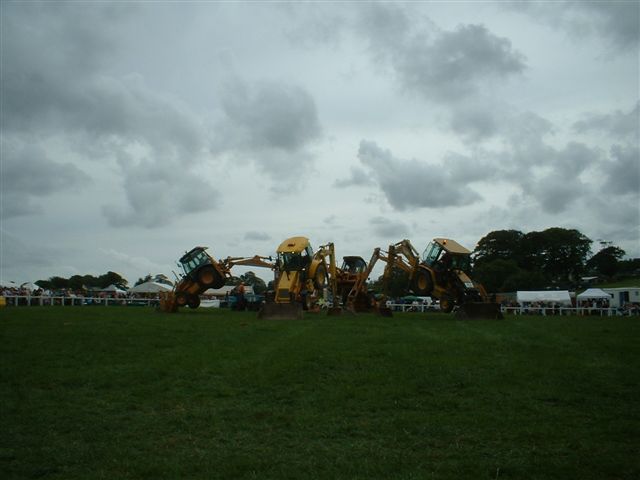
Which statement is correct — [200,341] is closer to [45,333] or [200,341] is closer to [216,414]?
[45,333]

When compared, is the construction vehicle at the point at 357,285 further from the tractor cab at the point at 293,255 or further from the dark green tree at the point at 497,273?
the dark green tree at the point at 497,273

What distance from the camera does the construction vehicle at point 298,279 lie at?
3444cm

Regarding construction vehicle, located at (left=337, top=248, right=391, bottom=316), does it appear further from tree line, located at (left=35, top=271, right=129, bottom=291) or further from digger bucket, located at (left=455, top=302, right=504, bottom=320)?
tree line, located at (left=35, top=271, right=129, bottom=291)

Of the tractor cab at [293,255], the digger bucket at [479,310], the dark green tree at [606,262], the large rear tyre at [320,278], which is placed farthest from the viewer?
the dark green tree at [606,262]

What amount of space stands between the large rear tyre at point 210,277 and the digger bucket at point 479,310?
17.1 meters

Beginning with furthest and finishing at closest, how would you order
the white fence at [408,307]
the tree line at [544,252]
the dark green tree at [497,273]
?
the tree line at [544,252]
the dark green tree at [497,273]
the white fence at [408,307]

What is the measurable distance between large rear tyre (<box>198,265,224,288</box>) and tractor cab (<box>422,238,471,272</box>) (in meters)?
14.8

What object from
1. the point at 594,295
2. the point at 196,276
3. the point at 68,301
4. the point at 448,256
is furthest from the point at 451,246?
the point at 68,301

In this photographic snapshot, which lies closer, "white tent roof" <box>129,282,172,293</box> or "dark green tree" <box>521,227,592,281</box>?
"white tent roof" <box>129,282,172,293</box>

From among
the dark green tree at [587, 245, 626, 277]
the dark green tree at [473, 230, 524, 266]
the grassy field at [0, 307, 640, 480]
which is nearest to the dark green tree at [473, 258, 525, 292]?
the dark green tree at [473, 230, 524, 266]

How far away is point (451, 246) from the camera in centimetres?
4050

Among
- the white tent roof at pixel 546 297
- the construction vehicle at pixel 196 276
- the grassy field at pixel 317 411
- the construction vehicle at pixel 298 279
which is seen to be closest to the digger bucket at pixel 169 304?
the construction vehicle at pixel 196 276

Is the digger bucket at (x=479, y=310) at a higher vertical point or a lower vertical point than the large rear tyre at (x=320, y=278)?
lower

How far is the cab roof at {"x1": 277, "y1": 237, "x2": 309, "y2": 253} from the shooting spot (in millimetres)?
40062
